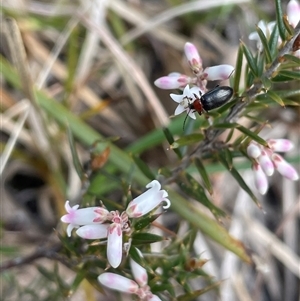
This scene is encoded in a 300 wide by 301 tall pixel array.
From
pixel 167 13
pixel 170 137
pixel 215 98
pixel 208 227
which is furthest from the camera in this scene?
pixel 167 13

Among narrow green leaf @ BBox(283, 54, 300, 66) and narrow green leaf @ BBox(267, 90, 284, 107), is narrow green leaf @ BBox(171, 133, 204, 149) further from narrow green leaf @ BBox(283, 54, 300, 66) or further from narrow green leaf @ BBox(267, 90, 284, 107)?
narrow green leaf @ BBox(283, 54, 300, 66)

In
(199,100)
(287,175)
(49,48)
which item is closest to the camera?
(199,100)

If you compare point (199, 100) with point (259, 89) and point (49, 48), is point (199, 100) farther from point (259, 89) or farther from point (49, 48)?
point (49, 48)

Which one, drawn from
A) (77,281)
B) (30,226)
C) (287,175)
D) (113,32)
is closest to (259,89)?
(287,175)

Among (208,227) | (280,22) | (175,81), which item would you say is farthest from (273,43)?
(208,227)

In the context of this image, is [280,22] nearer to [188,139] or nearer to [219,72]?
[219,72]

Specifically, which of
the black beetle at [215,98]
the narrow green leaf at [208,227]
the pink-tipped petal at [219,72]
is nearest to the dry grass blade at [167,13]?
the narrow green leaf at [208,227]

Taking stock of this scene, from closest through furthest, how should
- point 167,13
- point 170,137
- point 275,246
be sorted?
point 170,137, point 275,246, point 167,13
